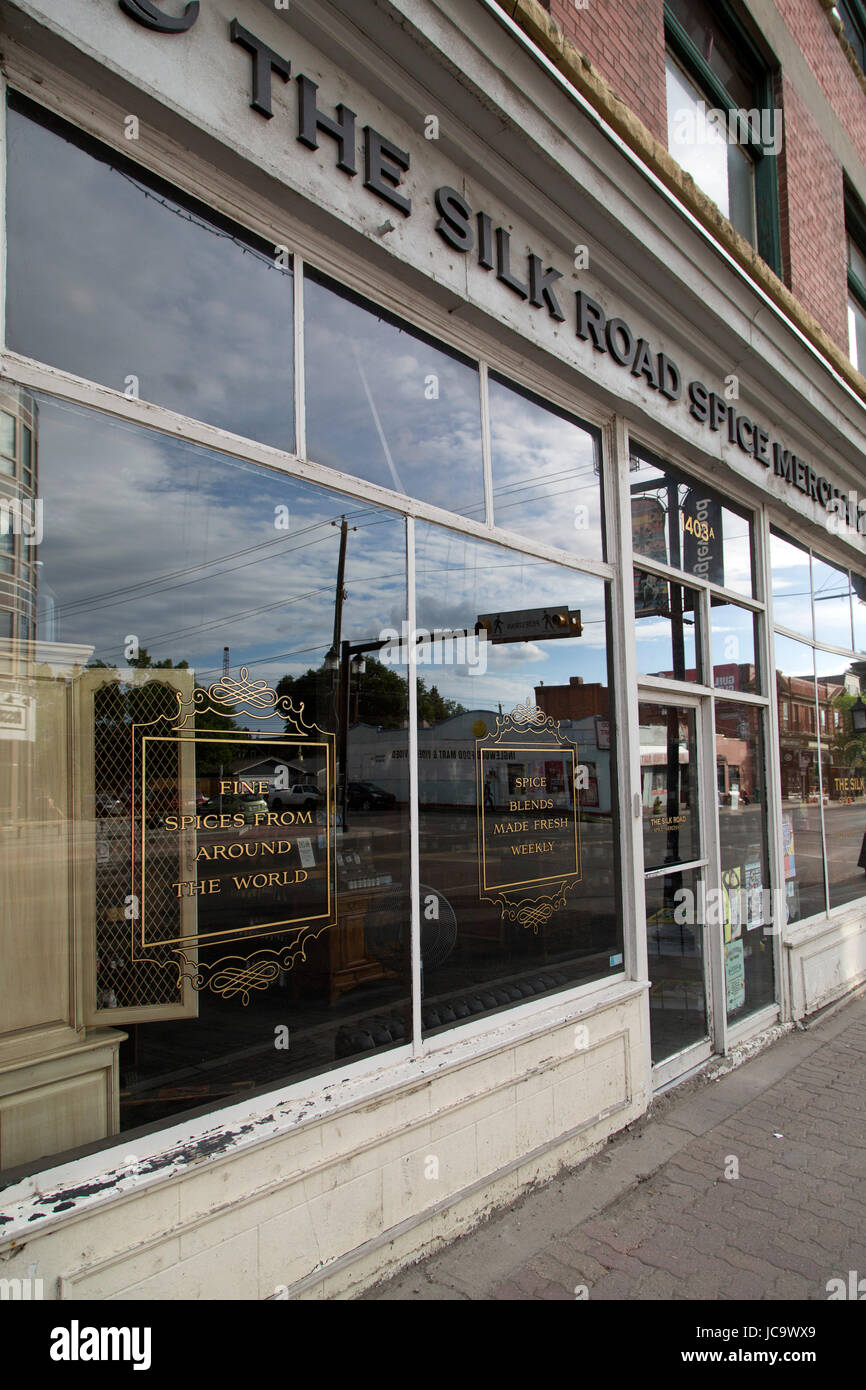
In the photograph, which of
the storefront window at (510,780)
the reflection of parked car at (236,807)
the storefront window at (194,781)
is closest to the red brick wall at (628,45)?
the storefront window at (510,780)

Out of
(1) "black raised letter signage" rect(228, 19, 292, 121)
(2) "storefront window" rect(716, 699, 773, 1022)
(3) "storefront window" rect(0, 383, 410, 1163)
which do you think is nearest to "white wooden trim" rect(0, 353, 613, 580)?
(3) "storefront window" rect(0, 383, 410, 1163)

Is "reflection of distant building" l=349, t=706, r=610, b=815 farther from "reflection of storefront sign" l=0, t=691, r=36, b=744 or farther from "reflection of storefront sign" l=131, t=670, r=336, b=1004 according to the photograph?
"reflection of storefront sign" l=0, t=691, r=36, b=744

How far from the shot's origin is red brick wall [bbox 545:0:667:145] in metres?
4.96

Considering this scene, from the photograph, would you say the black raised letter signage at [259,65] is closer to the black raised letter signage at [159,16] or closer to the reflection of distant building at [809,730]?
the black raised letter signage at [159,16]

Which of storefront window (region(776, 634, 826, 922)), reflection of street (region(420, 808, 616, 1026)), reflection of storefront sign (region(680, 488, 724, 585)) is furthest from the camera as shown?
storefront window (region(776, 634, 826, 922))

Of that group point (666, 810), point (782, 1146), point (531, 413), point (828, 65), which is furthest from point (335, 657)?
point (828, 65)

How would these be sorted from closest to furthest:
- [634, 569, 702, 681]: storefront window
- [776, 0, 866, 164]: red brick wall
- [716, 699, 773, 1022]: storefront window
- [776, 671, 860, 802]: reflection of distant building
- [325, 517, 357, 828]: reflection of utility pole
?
[325, 517, 357, 828]: reflection of utility pole, [634, 569, 702, 681]: storefront window, [716, 699, 773, 1022]: storefront window, [776, 671, 860, 802]: reflection of distant building, [776, 0, 866, 164]: red brick wall

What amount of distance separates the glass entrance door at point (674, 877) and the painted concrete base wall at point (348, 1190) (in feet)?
2.97

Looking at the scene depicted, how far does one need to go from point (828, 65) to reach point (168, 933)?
10119 millimetres

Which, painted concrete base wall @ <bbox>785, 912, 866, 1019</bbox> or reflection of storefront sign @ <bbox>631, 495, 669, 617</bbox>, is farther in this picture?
painted concrete base wall @ <bbox>785, 912, 866, 1019</bbox>

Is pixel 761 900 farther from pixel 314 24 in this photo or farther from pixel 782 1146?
pixel 314 24

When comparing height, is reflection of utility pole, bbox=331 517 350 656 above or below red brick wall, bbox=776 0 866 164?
below

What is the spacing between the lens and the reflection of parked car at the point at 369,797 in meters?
3.46

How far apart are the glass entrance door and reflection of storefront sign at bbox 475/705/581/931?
76cm
